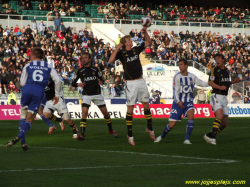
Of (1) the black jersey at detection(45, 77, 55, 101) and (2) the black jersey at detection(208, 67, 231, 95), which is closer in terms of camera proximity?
(2) the black jersey at detection(208, 67, 231, 95)

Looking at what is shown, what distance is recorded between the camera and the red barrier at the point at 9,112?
30194 mm

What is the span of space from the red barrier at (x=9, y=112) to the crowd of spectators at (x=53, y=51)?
5.49 ft

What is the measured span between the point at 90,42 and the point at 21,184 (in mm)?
33319

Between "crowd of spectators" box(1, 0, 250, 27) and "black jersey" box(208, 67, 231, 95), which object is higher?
"crowd of spectators" box(1, 0, 250, 27)

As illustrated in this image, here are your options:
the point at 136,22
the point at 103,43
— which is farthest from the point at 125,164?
the point at 136,22

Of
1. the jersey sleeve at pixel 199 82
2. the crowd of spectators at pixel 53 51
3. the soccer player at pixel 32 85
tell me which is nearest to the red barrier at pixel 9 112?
the crowd of spectators at pixel 53 51

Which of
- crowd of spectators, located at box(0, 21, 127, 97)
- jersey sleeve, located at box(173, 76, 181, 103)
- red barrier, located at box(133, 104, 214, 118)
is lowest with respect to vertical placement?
red barrier, located at box(133, 104, 214, 118)

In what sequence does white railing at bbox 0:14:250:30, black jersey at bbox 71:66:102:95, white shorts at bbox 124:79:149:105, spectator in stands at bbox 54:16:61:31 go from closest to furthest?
1. white shorts at bbox 124:79:149:105
2. black jersey at bbox 71:66:102:95
3. spectator in stands at bbox 54:16:61:31
4. white railing at bbox 0:14:250:30

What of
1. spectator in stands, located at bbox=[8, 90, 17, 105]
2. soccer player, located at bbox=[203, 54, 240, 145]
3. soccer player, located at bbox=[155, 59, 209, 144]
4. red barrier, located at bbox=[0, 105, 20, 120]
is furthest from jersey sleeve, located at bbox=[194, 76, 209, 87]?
spectator in stands, located at bbox=[8, 90, 17, 105]

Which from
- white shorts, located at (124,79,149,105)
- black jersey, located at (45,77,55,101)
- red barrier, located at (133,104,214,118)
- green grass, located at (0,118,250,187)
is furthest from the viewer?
red barrier, located at (133,104,214,118)

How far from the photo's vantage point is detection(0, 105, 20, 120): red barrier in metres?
30.2

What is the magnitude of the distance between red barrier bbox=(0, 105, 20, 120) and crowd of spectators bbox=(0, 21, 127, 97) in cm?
167

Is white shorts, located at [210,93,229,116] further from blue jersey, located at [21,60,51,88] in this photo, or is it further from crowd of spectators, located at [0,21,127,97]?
crowd of spectators, located at [0,21,127,97]

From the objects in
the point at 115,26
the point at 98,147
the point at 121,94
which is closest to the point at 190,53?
the point at 115,26
